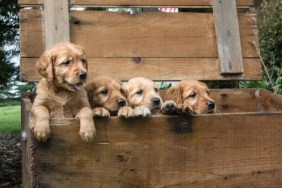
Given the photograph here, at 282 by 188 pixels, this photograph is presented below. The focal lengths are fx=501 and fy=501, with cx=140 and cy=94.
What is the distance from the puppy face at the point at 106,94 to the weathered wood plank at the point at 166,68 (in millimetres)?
699

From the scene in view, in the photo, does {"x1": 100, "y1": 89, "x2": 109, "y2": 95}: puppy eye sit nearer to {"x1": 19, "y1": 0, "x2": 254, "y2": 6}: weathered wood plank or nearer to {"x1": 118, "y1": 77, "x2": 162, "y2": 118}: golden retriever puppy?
{"x1": 118, "y1": 77, "x2": 162, "y2": 118}: golden retriever puppy

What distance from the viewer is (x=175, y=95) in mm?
3209

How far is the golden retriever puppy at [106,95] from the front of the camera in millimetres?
2762

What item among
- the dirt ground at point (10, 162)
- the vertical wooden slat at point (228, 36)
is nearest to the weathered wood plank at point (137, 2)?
the vertical wooden slat at point (228, 36)

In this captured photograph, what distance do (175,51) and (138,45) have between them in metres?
0.29

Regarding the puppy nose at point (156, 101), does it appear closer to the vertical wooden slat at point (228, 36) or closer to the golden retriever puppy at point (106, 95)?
the golden retriever puppy at point (106, 95)

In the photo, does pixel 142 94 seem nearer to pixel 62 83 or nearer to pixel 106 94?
pixel 106 94

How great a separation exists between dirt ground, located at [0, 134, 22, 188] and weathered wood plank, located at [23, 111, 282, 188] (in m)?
2.80

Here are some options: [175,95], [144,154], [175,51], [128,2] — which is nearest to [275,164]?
[144,154]

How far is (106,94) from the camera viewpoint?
9.27 feet

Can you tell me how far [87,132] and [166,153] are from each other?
404 millimetres

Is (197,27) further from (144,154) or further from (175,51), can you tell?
(144,154)

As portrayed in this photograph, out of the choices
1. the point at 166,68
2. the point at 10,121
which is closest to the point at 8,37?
the point at 166,68

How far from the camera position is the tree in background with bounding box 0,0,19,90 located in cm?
482
